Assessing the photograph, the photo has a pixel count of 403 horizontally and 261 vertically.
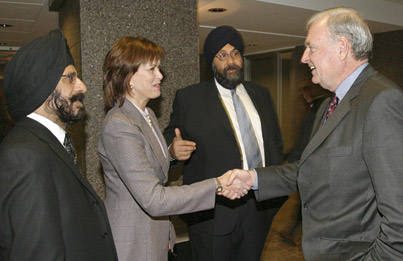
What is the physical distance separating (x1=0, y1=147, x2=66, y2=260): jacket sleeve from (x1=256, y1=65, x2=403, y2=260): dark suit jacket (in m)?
0.97

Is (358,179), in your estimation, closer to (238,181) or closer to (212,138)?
(238,181)

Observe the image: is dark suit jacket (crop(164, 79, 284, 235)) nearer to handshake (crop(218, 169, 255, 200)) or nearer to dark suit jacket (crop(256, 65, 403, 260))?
handshake (crop(218, 169, 255, 200))

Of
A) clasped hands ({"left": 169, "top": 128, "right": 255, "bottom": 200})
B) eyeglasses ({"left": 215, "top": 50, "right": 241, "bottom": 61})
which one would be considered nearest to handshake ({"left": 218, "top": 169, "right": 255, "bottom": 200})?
clasped hands ({"left": 169, "top": 128, "right": 255, "bottom": 200})

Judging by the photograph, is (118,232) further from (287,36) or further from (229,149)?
(287,36)

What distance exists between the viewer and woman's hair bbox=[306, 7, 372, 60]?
1.36 meters

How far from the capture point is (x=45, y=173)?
1.11 metres

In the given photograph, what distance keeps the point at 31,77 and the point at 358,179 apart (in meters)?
1.23

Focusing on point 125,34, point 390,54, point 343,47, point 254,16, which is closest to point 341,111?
point 343,47

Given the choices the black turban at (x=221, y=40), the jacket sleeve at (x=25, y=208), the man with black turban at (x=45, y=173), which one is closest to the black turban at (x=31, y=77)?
the man with black turban at (x=45, y=173)

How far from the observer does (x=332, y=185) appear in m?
1.31

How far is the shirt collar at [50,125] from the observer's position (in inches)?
50.8

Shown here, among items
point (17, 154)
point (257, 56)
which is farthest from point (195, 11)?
point (257, 56)

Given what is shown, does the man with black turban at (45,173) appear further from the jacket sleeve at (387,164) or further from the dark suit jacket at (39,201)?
the jacket sleeve at (387,164)

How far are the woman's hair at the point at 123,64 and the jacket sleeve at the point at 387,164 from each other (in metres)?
1.11
